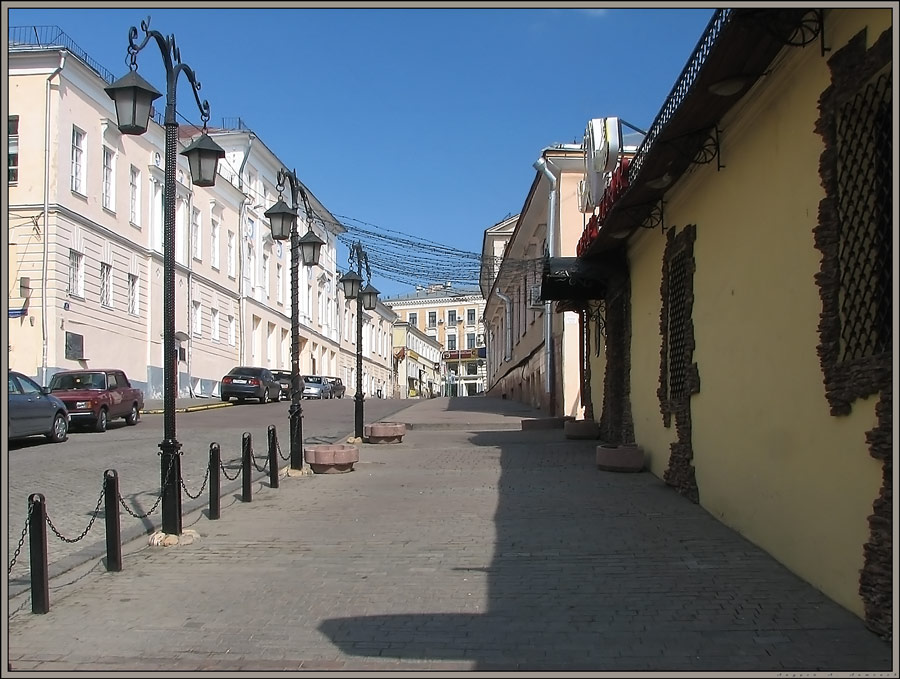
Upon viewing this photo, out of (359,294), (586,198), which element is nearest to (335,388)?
(359,294)

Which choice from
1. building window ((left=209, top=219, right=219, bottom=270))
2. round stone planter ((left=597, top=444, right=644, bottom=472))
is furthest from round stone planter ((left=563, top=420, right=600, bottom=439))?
building window ((left=209, top=219, right=219, bottom=270))

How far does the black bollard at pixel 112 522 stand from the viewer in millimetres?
6957

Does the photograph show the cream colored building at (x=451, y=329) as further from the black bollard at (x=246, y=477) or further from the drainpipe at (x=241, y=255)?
the black bollard at (x=246, y=477)

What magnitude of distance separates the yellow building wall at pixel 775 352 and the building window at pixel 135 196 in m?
28.9

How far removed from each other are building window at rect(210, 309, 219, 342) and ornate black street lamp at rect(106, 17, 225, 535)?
33.8m

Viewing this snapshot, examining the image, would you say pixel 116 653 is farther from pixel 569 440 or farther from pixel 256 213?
pixel 256 213

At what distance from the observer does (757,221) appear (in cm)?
707

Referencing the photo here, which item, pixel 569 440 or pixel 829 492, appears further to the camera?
pixel 569 440

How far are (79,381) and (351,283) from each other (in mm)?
8141

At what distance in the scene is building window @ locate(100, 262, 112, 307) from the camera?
1216 inches

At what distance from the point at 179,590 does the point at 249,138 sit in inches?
1644

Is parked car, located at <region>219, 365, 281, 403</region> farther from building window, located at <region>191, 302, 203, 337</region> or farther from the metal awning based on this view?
the metal awning

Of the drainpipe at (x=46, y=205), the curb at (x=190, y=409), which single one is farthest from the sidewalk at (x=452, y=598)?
the drainpipe at (x=46, y=205)

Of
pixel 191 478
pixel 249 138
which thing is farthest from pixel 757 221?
pixel 249 138
